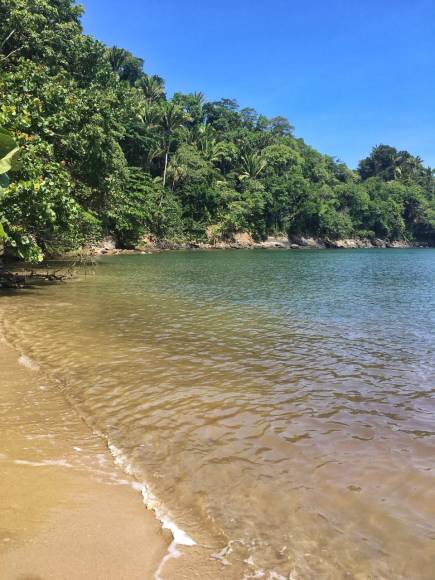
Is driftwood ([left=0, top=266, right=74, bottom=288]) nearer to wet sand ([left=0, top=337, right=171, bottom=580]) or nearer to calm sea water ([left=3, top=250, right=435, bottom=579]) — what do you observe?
calm sea water ([left=3, top=250, right=435, bottom=579])

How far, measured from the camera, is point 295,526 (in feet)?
11.5

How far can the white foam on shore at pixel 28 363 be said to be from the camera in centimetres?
749

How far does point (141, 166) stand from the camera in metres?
61.9

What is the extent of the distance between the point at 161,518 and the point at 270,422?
2.32m

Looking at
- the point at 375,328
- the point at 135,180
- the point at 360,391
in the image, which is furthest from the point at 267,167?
the point at 360,391

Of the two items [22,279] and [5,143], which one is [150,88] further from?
[5,143]

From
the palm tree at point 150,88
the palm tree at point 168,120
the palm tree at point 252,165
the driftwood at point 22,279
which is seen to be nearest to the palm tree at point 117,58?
the palm tree at point 150,88

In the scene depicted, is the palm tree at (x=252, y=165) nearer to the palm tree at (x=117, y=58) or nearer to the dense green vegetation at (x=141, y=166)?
the dense green vegetation at (x=141, y=166)

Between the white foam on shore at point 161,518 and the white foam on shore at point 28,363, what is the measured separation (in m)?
3.57

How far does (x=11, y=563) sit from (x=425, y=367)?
292 inches

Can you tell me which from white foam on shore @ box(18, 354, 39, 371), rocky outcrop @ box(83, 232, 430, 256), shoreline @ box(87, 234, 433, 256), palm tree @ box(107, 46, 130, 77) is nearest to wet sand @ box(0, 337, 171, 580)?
white foam on shore @ box(18, 354, 39, 371)

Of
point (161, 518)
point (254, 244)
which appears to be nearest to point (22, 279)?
point (161, 518)

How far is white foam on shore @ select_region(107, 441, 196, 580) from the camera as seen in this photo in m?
3.05

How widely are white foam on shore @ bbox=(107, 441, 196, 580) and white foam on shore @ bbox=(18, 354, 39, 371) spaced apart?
3.57 m
